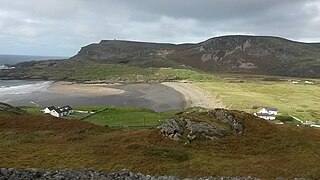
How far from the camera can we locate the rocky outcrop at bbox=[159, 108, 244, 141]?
44.6 m

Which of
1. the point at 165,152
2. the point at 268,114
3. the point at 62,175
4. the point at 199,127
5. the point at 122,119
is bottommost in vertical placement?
the point at 268,114

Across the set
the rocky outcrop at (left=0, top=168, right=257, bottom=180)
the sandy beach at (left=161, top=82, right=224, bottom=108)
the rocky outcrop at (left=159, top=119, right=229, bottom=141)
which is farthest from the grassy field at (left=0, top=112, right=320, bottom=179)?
the sandy beach at (left=161, top=82, right=224, bottom=108)

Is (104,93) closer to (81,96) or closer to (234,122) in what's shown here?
(81,96)

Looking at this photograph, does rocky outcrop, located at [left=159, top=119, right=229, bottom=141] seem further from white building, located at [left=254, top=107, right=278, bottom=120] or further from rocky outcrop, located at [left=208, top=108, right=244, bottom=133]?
white building, located at [left=254, top=107, right=278, bottom=120]

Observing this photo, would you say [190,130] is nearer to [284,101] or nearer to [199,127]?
[199,127]

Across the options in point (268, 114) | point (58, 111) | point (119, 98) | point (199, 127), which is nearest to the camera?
point (199, 127)

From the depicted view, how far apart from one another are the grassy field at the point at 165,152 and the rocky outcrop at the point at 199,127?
100cm

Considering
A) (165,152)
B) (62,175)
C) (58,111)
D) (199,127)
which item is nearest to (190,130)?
(199,127)

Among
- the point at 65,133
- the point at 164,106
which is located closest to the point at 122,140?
the point at 65,133

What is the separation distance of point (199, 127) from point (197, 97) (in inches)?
3901

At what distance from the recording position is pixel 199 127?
4572 centimetres

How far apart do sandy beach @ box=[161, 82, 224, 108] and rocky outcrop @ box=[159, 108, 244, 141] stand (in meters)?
70.9

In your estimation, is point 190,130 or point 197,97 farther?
point 197,97

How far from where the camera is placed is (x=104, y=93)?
154m
